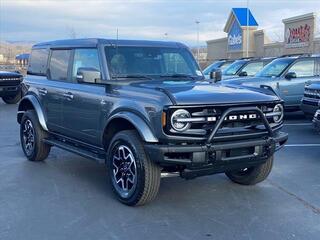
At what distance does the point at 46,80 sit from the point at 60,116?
0.89 metres

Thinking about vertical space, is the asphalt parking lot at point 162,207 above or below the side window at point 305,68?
below

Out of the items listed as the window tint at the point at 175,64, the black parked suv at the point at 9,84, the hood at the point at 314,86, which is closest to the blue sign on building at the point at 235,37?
the black parked suv at the point at 9,84

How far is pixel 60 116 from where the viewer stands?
277 inches

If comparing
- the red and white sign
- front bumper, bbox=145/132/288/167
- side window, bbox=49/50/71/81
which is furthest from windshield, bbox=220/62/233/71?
front bumper, bbox=145/132/288/167

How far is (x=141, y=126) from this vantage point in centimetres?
520

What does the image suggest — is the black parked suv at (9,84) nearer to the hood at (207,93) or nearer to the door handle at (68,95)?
the door handle at (68,95)

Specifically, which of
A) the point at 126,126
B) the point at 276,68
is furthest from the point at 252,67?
the point at 126,126

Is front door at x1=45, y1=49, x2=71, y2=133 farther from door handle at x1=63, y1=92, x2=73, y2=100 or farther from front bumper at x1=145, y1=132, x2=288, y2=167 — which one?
front bumper at x1=145, y1=132, x2=288, y2=167

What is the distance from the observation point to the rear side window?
→ 789 cm

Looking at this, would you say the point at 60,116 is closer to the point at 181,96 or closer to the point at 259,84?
the point at 181,96

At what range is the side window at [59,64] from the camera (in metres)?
7.16

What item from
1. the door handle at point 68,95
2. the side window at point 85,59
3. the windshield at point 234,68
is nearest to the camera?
the side window at point 85,59

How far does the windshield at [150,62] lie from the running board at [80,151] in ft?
3.38

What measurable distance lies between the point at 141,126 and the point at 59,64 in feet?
8.98
